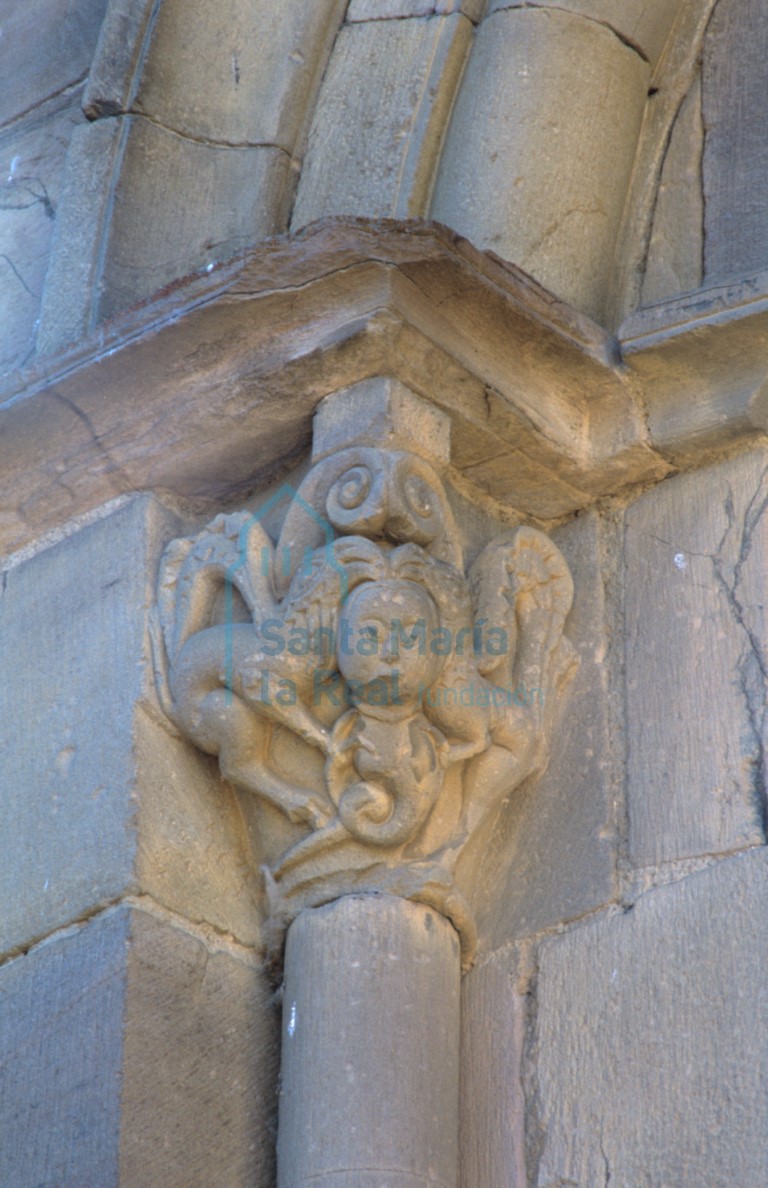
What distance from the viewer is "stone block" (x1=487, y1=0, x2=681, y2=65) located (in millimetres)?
3039

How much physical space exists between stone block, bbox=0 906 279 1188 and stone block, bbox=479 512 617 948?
38 cm

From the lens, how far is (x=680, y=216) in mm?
3035

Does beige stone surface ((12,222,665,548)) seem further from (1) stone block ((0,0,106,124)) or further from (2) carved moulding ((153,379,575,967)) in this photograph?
(1) stone block ((0,0,106,124))

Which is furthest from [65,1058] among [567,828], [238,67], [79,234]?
[238,67]

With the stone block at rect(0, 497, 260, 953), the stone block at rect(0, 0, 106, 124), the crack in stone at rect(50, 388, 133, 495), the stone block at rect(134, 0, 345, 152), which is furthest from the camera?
the stone block at rect(0, 0, 106, 124)

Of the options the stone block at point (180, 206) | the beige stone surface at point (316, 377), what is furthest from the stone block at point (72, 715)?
the stone block at point (180, 206)

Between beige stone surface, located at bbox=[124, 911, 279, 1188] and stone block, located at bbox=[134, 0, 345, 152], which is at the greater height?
stone block, located at bbox=[134, 0, 345, 152]

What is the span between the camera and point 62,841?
2.63m

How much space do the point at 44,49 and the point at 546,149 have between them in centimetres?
109

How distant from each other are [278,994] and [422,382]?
912 mm

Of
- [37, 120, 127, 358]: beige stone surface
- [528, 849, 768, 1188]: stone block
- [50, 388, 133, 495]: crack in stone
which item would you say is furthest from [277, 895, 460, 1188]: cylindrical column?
[37, 120, 127, 358]: beige stone surface

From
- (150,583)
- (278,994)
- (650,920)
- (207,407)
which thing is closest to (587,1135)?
(650,920)

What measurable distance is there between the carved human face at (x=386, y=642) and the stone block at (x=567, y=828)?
28cm

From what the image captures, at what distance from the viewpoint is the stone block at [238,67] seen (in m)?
3.11
